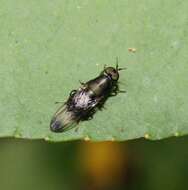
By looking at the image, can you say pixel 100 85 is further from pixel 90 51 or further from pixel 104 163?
pixel 104 163

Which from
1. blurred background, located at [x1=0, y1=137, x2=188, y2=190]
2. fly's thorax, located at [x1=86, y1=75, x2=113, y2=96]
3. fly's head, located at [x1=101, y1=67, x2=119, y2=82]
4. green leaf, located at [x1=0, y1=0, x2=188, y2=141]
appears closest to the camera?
green leaf, located at [x1=0, y1=0, x2=188, y2=141]

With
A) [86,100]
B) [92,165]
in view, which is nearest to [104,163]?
[92,165]

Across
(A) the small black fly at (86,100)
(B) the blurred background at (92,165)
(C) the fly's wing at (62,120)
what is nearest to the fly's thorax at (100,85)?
(A) the small black fly at (86,100)

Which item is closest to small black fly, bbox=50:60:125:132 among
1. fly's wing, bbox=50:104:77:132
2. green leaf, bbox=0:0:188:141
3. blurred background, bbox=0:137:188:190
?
fly's wing, bbox=50:104:77:132

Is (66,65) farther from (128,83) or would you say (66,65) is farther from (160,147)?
(160,147)

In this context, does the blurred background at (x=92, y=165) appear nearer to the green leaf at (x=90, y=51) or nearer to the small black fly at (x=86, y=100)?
the small black fly at (x=86, y=100)

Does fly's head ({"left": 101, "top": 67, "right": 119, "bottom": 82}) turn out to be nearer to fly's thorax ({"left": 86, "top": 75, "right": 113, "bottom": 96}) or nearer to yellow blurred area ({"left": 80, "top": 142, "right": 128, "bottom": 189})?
fly's thorax ({"left": 86, "top": 75, "right": 113, "bottom": 96})

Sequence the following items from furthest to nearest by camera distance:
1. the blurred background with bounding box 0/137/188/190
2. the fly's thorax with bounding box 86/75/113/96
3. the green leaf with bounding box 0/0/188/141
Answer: the blurred background with bounding box 0/137/188/190 → the fly's thorax with bounding box 86/75/113/96 → the green leaf with bounding box 0/0/188/141

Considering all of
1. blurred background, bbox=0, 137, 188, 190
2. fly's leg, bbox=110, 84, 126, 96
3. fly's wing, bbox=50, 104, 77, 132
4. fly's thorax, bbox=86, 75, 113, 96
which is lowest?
blurred background, bbox=0, 137, 188, 190
